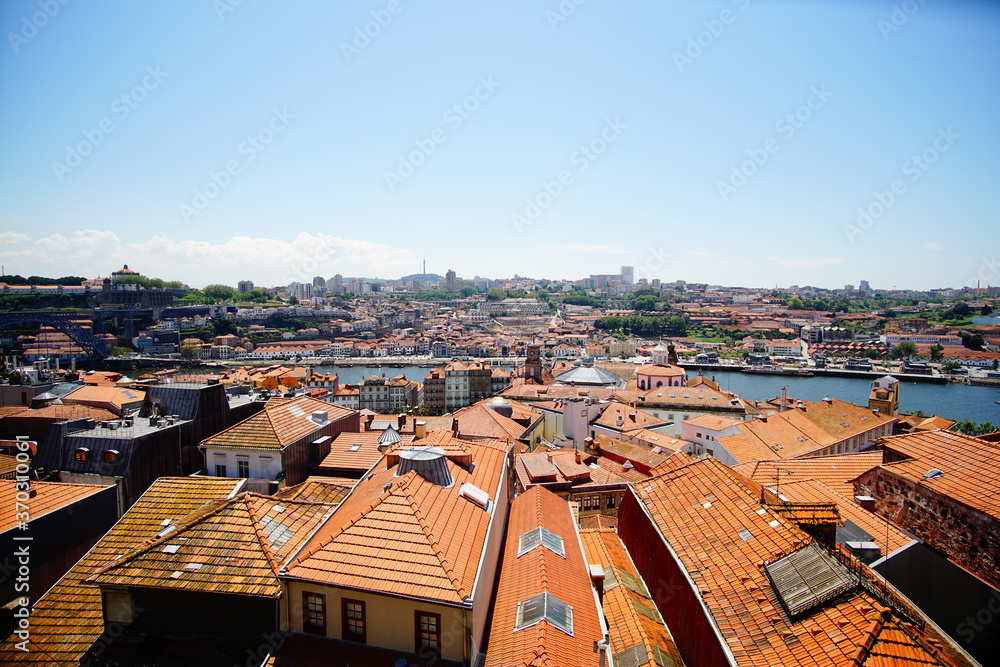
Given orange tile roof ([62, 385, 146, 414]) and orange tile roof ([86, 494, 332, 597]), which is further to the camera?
orange tile roof ([62, 385, 146, 414])

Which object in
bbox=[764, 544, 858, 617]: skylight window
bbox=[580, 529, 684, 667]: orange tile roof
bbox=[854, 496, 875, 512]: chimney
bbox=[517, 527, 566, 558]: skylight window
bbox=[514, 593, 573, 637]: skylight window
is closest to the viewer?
bbox=[764, 544, 858, 617]: skylight window

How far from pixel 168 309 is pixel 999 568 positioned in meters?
76.8

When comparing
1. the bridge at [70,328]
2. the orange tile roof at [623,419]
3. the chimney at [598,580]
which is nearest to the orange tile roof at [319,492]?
the chimney at [598,580]

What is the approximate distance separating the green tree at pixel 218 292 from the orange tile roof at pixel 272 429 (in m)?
83.8

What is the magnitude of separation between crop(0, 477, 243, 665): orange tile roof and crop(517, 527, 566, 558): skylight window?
329 cm

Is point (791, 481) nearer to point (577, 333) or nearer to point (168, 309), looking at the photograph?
point (577, 333)

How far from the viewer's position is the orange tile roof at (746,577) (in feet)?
10.3

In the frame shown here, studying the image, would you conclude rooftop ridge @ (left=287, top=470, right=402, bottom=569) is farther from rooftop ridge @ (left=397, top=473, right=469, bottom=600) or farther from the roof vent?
the roof vent

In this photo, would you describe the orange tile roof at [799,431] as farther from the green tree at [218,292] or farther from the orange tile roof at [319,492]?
the green tree at [218,292]

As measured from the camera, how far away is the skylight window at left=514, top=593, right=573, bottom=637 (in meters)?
3.93

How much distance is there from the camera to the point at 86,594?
4.64 meters

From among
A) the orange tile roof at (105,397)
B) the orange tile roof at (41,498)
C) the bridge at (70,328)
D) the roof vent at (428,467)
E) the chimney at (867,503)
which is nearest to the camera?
the roof vent at (428,467)

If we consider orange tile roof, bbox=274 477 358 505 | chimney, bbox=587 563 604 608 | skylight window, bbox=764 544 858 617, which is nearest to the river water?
chimney, bbox=587 563 604 608

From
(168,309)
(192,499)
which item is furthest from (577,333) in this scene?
(192,499)
